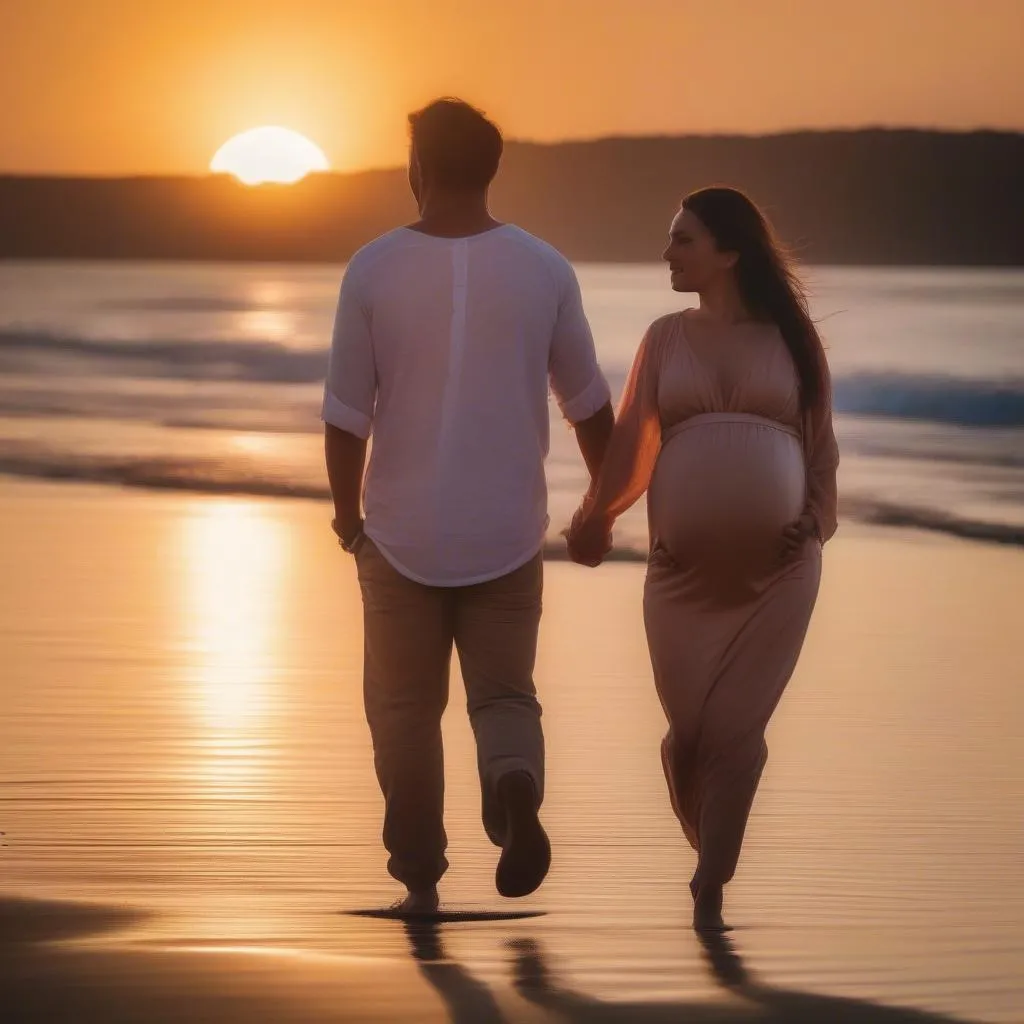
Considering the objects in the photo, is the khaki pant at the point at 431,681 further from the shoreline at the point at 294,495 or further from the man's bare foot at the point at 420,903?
the shoreline at the point at 294,495

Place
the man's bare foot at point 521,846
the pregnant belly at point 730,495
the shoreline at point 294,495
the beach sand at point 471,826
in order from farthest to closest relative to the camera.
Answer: the shoreline at point 294,495 < the pregnant belly at point 730,495 < the man's bare foot at point 521,846 < the beach sand at point 471,826

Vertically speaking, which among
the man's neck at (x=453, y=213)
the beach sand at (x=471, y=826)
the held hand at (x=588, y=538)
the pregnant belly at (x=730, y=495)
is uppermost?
the man's neck at (x=453, y=213)

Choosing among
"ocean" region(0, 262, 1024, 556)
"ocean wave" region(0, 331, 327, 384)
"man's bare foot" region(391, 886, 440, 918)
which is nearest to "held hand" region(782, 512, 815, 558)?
"man's bare foot" region(391, 886, 440, 918)

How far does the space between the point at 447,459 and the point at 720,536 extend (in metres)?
0.66

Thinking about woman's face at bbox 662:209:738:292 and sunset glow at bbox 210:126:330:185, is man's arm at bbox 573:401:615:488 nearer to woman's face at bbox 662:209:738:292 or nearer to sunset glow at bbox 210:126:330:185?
woman's face at bbox 662:209:738:292

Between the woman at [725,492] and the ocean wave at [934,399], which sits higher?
the woman at [725,492]

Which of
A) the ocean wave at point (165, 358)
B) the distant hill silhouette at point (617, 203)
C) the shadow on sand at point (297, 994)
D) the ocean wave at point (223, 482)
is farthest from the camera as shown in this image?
the distant hill silhouette at point (617, 203)

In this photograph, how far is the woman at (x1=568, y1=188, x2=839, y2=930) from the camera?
174 inches

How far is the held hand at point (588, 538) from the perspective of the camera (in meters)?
4.62

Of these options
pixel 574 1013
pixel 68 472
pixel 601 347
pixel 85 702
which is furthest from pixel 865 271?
pixel 574 1013

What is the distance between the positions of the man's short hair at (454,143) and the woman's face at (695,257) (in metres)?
0.49

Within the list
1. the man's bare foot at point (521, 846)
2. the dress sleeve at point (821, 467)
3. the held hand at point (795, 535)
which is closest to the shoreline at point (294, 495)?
the dress sleeve at point (821, 467)

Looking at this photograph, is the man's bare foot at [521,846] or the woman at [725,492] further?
the woman at [725,492]

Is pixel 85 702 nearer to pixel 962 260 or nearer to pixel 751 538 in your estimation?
pixel 751 538
